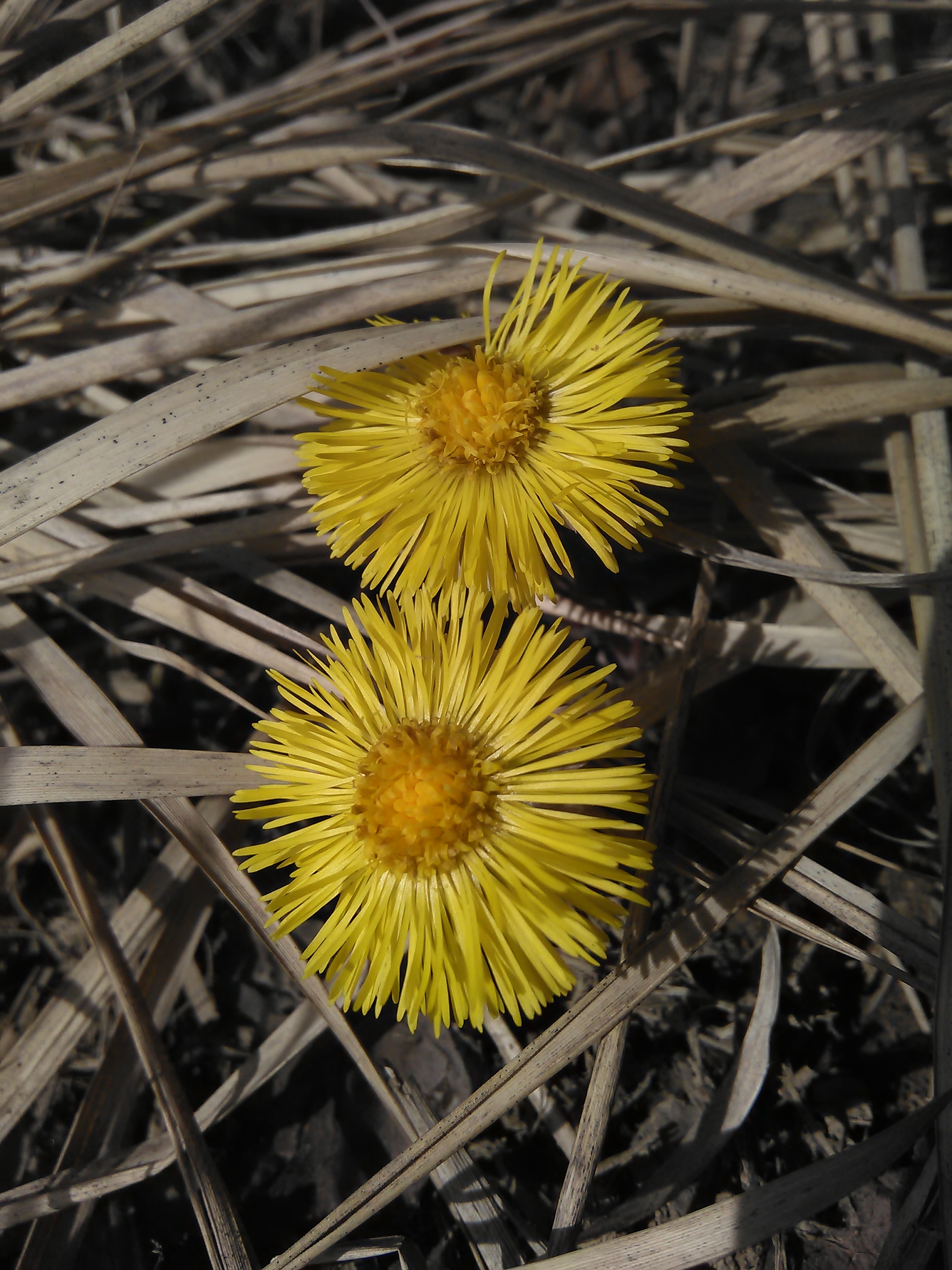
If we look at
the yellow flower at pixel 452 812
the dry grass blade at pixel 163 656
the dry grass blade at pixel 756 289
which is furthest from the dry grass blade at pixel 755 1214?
the dry grass blade at pixel 756 289

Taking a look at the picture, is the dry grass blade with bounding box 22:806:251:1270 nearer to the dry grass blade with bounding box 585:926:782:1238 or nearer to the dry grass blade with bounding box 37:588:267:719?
the dry grass blade with bounding box 37:588:267:719

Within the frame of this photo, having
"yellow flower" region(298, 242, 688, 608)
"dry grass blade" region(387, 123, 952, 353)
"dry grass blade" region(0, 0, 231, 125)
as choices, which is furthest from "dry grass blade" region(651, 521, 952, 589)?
"dry grass blade" region(0, 0, 231, 125)

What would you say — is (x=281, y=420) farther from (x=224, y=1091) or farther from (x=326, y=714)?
(x=224, y=1091)

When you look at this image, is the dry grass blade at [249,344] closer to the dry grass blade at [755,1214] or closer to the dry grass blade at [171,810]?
the dry grass blade at [171,810]

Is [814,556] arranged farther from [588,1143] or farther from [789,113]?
[588,1143]

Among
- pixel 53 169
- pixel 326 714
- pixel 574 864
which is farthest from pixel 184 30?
pixel 574 864
